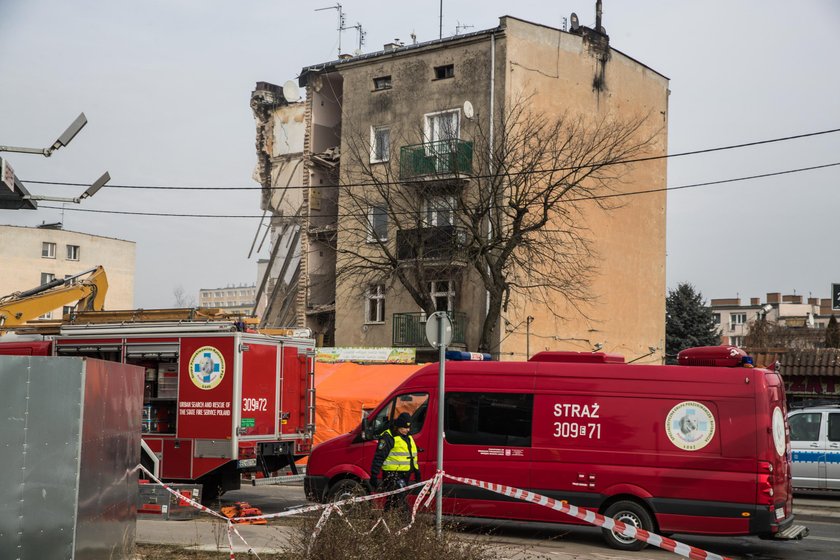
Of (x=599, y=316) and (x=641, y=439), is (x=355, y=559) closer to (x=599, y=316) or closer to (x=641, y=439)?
(x=641, y=439)

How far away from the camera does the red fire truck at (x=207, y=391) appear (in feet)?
50.3

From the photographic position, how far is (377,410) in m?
14.7

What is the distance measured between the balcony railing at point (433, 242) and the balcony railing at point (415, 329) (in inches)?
88.7

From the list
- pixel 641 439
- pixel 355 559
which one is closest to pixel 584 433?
pixel 641 439

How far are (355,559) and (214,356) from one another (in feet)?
25.2

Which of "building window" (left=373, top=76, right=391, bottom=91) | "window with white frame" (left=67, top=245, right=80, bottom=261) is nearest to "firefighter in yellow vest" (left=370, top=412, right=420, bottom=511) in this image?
"building window" (left=373, top=76, right=391, bottom=91)

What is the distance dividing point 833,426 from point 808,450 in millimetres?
665

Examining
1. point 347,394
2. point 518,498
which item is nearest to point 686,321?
point 347,394

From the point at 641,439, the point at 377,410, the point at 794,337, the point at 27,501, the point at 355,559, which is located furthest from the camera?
the point at 794,337

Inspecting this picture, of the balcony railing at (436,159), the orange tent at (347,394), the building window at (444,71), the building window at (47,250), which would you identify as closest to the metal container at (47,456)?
the orange tent at (347,394)

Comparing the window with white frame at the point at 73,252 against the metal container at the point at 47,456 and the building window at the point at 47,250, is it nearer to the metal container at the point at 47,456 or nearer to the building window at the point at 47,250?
the building window at the point at 47,250

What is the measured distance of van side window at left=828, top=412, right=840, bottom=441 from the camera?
18.8 meters

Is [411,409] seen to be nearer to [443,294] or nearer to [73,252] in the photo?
[443,294]

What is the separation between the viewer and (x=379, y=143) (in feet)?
116
